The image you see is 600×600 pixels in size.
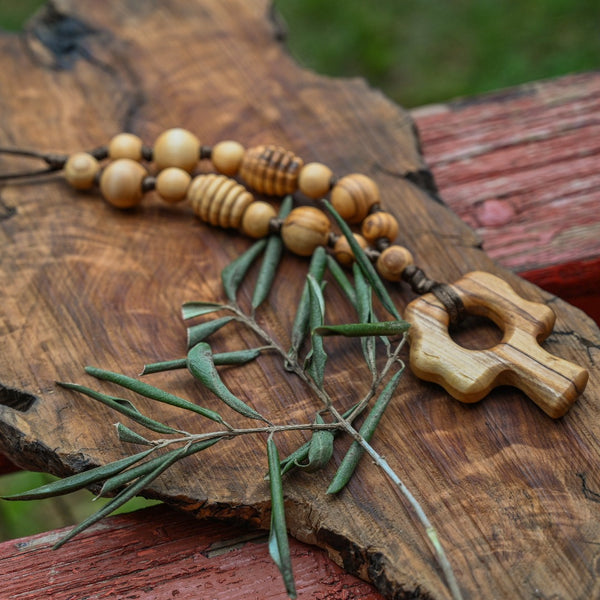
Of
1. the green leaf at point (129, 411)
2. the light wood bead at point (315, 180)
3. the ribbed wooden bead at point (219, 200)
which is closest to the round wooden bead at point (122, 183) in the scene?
the ribbed wooden bead at point (219, 200)

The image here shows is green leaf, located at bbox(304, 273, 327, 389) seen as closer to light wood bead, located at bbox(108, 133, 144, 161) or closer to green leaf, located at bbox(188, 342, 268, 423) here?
green leaf, located at bbox(188, 342, 268, 423)

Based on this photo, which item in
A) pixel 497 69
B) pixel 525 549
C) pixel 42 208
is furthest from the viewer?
pixel 497 69

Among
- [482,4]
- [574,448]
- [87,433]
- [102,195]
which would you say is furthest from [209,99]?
[482,4]

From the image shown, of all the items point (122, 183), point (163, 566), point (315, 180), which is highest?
point (315, 180)

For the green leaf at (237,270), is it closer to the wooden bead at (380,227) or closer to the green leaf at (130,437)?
the wooden bead at (380,227)

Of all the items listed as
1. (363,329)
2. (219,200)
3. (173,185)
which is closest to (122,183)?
(173,185)

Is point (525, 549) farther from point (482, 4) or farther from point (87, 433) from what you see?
point (482, 4)

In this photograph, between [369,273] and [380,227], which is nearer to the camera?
[369,273]

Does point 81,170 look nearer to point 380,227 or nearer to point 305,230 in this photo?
point 305,230
